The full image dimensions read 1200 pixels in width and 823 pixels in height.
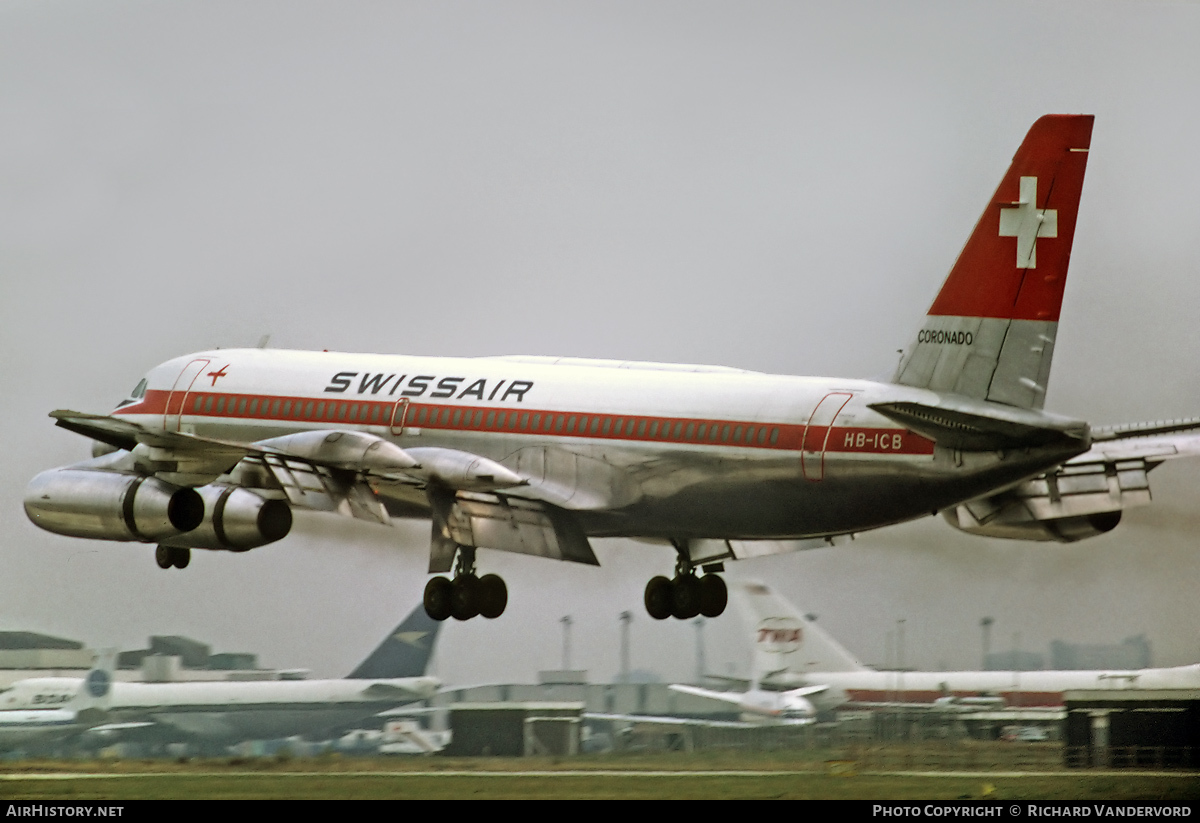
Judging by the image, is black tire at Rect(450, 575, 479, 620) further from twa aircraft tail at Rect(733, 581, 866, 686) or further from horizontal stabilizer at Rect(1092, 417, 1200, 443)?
horizontal stabilizer at Rect(1092, 417, 1200, 443)

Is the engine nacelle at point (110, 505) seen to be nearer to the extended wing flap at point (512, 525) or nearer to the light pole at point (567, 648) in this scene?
the extended wing flap at point (512, 525)

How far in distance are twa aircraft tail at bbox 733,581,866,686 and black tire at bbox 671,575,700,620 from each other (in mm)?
679

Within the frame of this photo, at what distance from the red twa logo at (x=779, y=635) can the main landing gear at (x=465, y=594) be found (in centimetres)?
424

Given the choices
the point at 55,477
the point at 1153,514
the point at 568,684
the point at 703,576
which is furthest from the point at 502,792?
the point at 1153,514

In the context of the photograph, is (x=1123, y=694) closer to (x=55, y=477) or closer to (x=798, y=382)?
(x=798, y=382)

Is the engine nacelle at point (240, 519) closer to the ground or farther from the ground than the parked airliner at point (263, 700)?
farther from the ground

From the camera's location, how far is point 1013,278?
2730 cm

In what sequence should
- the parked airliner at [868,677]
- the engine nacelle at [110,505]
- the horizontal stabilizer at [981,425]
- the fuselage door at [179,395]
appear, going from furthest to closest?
the fuselage door at [179,395], the parked airliner at [868,677], the engine nacelle at [110,505], the horizontal stabilizer at [981,425]

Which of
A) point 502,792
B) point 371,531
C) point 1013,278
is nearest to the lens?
point 1013,278

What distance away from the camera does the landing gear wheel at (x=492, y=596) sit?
32.1 metres

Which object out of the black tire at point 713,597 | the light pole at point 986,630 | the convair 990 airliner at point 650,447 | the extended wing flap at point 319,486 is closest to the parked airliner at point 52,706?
the convair 990 airliner at point 650,447

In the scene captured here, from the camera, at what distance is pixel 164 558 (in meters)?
33.3

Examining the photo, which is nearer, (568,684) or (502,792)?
(502,792)

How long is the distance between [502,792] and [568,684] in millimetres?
3225
